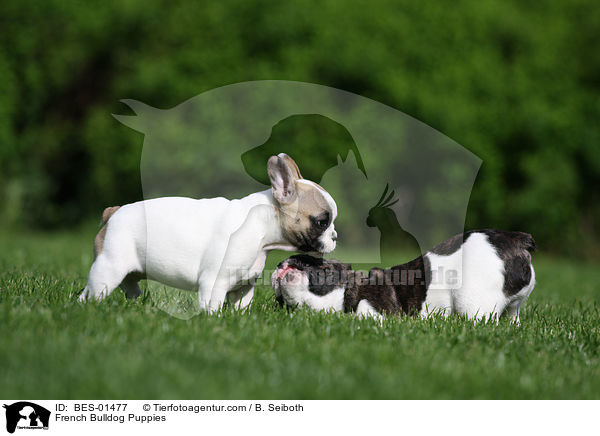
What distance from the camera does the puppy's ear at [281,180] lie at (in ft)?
13.4

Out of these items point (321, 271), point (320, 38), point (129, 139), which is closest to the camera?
point (321, 271)

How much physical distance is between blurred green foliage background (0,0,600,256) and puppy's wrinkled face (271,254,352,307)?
10161 mm

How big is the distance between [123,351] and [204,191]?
2703 millimetres

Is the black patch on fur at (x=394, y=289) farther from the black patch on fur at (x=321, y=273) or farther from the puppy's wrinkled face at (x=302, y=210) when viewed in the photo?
the puppy's wrinkled face at (x=302, y=210)

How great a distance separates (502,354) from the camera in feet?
12.0

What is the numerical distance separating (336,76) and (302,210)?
10.9 m

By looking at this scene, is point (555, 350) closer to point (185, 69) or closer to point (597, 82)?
point (185, 69)

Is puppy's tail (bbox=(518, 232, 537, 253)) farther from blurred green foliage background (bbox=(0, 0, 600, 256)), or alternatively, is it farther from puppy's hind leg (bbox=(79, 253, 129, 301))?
blurred green foliage background (bbox=(0, 0, 600, 256))

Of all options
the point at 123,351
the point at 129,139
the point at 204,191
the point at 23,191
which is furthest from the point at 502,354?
the point at 23,191

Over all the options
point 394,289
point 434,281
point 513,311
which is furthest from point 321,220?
point 513,311

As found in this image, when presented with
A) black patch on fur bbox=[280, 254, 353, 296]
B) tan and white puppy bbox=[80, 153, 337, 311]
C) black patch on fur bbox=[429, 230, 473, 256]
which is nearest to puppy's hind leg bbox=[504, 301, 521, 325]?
black patch on fur bbox=[429, 230, 473, 256]
